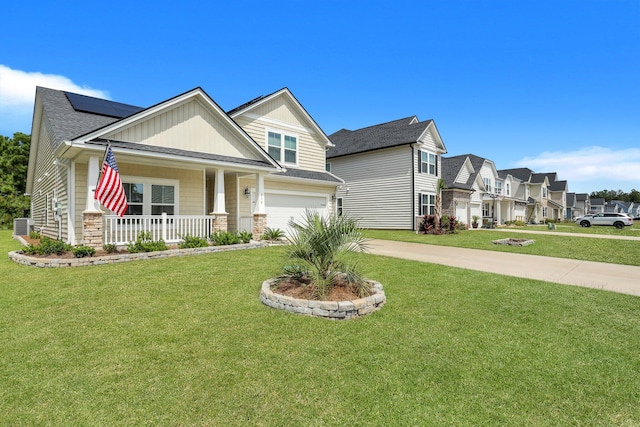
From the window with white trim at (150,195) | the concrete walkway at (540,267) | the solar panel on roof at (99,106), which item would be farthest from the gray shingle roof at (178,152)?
the concrete walkway at (540,267)

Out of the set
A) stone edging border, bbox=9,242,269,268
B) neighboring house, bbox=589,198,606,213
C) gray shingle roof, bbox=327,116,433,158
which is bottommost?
stone edging border, bbox=9,242,269,268

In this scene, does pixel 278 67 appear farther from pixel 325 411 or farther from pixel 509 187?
pixel 509 187

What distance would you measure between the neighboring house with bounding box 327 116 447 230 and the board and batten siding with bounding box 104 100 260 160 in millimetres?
11324

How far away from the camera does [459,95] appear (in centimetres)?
1922

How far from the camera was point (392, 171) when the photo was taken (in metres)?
21.3

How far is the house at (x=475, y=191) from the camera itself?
25078 millimetres

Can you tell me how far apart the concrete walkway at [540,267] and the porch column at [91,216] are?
944cm

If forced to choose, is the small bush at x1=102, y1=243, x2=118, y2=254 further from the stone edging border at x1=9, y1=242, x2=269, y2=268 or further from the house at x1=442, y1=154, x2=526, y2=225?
the house at x1=442, y1=154, x2=526, y2=225

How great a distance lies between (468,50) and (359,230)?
14.0 meters

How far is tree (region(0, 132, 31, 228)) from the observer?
89.9ft

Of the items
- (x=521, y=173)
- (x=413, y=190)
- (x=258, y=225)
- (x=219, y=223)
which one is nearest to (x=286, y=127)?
(x=258, y=225)

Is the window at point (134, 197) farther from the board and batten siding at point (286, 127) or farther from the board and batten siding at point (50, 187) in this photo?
the board and batten siding at point (286, 127)

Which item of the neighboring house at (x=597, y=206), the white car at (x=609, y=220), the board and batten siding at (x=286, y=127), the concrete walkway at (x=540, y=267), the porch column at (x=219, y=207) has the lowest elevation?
the concrete walkway at (x=540, y=267)

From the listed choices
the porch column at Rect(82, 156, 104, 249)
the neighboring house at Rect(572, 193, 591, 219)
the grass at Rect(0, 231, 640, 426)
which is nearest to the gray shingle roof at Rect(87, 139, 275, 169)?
the porch column at Rect(82, 156, 104, 249)
